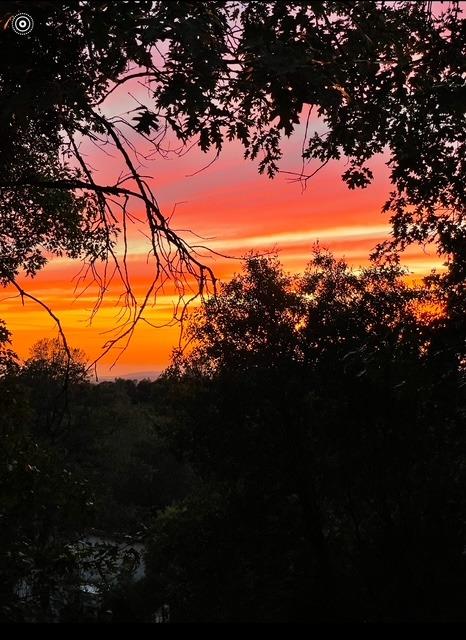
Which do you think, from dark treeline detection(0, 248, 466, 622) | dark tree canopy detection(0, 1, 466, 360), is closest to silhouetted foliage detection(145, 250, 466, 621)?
dark treeline detection(0, 248, 466, 622)

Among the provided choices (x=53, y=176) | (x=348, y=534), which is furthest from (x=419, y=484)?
(x=53, y=176)

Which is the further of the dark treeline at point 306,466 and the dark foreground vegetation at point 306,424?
the dark treeline at point 306,466

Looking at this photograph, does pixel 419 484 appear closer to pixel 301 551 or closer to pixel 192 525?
pixel 301 551

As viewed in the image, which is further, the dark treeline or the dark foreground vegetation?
the dark treeline

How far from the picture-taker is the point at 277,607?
19656mm

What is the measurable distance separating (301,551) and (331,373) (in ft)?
22.5

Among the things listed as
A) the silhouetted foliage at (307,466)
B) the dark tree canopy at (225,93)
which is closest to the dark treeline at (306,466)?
the silhouetted foliage at (307,466)

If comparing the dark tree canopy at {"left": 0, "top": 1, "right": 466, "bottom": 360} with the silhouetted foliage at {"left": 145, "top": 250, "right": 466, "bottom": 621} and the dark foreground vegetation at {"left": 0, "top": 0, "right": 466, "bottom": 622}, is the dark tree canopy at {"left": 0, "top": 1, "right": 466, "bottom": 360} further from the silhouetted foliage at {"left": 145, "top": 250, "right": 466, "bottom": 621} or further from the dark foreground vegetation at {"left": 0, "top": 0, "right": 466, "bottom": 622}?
the silhouetted foliage at {"left": 145, "top": 250, "right": 466, "bottom": 621}

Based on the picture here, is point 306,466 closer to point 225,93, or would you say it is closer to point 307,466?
point 307,466

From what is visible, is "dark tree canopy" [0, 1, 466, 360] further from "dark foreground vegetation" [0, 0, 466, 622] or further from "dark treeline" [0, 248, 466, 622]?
"dark treeline" [0, 248, 466, 622]

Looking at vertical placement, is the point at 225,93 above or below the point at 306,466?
above

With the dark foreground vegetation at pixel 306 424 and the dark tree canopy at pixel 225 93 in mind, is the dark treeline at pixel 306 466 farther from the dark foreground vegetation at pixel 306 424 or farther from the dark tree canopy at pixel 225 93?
the dark tree canopy at pixel 225 93

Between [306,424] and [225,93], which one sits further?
[306,424]

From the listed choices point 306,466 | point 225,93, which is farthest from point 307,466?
point 225,93
